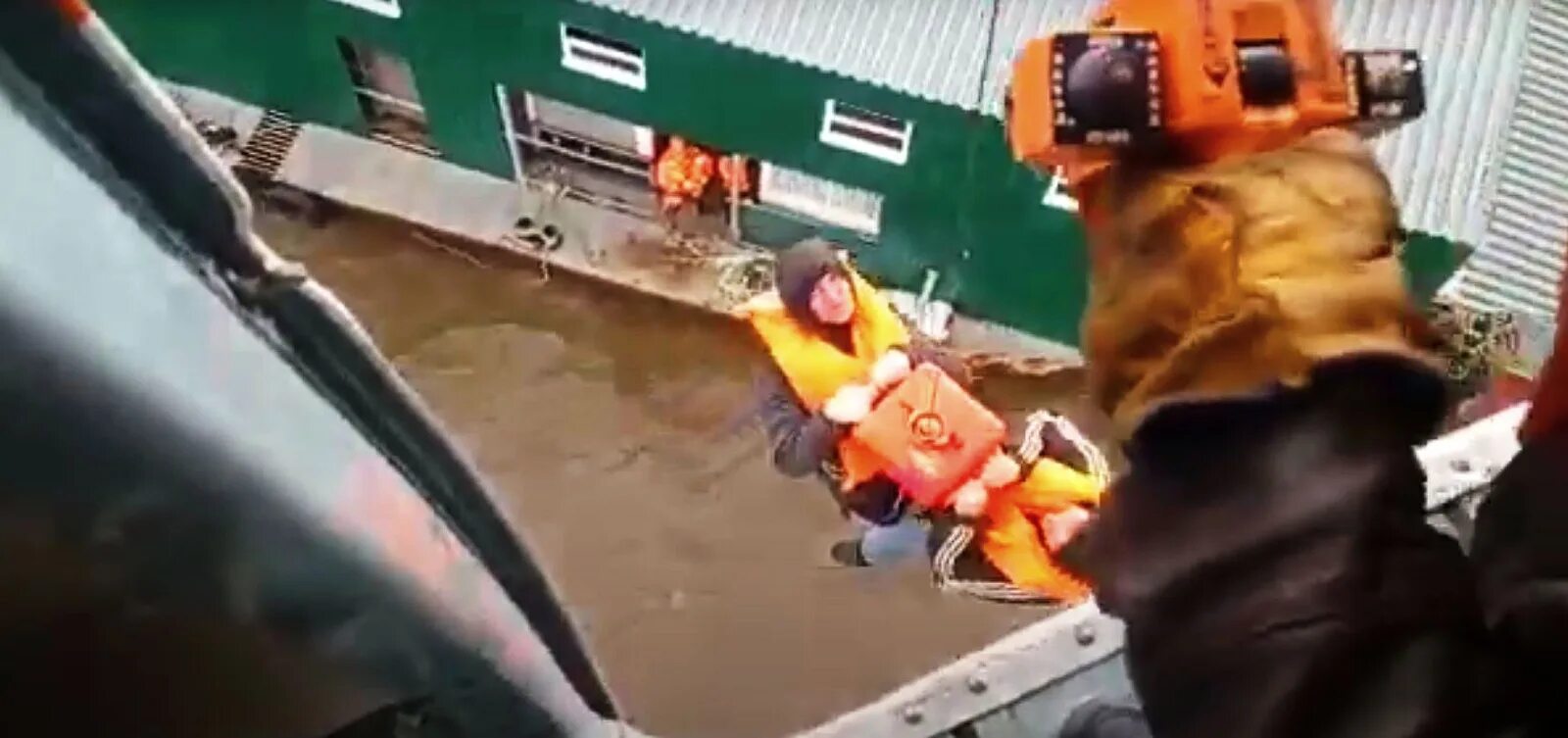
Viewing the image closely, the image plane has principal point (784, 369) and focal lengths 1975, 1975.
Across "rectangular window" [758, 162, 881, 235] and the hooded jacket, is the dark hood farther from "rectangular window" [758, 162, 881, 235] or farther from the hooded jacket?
"rectangular window" [758, 162, 881, 235]

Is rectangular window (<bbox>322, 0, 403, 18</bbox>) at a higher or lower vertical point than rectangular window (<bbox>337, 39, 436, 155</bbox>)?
higher

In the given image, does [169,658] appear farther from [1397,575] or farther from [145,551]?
[1397,575]

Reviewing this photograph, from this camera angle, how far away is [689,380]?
2279mm

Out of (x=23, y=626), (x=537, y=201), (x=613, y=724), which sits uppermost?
(x=23, y=626)

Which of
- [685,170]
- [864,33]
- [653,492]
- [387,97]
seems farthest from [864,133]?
[387,97]

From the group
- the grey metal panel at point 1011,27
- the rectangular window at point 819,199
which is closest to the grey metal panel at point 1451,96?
the grey metal panel at point 1011,27

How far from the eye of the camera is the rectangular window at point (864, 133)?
6.61 feet

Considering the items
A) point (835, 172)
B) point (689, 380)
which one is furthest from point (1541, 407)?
point (689, 380)

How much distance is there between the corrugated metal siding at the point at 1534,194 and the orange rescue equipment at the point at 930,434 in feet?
1.51

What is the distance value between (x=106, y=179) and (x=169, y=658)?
110 mm

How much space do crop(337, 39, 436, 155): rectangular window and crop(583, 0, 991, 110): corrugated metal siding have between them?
1.43 ft

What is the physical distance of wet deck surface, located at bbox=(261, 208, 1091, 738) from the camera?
7.01 ft

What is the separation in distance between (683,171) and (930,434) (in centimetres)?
50

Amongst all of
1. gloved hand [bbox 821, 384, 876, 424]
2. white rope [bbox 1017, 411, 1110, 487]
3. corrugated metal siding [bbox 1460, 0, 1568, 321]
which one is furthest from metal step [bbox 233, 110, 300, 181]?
corrugated metal siding [bbox 1460, 0, 1568, 321]
